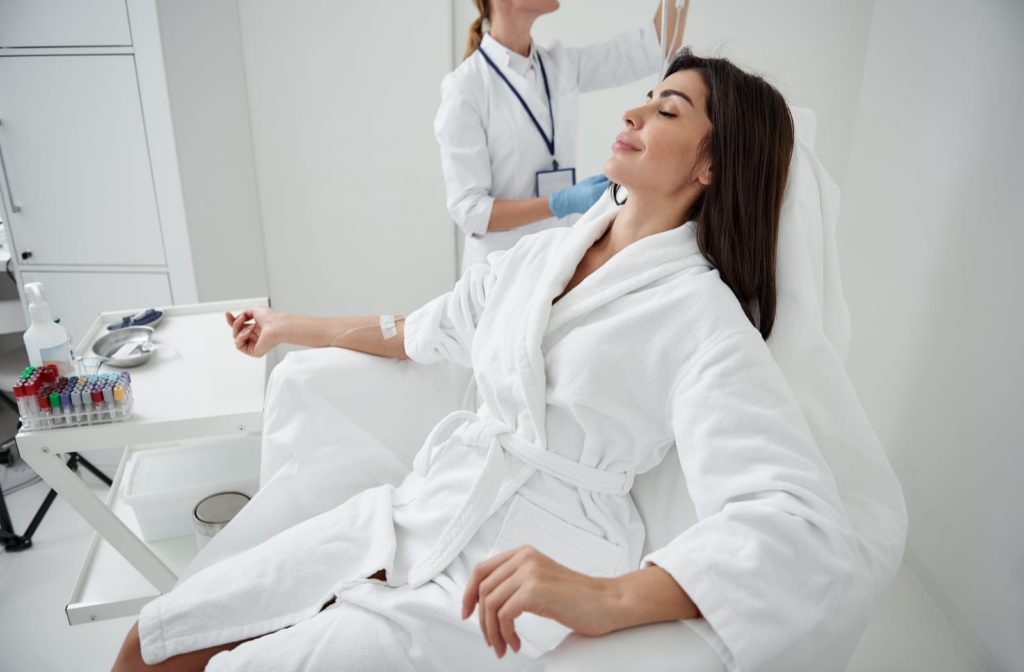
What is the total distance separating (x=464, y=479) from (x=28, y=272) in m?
1.83

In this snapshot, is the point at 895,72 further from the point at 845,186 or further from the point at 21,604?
the point at 21,604

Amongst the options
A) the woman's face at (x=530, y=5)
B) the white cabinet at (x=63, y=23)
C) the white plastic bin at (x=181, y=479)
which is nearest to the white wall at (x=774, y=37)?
the woman's face at (x=530, y=5)

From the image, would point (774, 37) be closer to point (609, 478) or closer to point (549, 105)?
point (549, 105)

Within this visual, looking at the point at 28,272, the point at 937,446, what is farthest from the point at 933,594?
the point at 28,272

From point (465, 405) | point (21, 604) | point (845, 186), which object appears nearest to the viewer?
point (465, 405)

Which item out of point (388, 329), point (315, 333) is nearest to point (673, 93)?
point (388, 329)

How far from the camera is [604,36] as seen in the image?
2562 millimetres

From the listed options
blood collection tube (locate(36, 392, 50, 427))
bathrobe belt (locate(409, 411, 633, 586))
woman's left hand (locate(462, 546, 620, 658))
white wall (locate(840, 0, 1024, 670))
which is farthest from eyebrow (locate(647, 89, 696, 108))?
blood collection tube (locate(36, 392, 50, 427))

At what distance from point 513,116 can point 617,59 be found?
1.30 ft

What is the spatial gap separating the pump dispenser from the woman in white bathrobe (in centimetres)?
57

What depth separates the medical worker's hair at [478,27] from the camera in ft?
6.89

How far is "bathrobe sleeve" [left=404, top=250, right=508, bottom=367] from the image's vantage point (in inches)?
55.7

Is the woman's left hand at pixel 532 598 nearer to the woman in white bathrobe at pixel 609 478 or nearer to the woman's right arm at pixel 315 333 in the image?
the woman in white bathrobe at pixel 609 478

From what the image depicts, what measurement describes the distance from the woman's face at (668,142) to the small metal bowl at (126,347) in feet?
3.59
